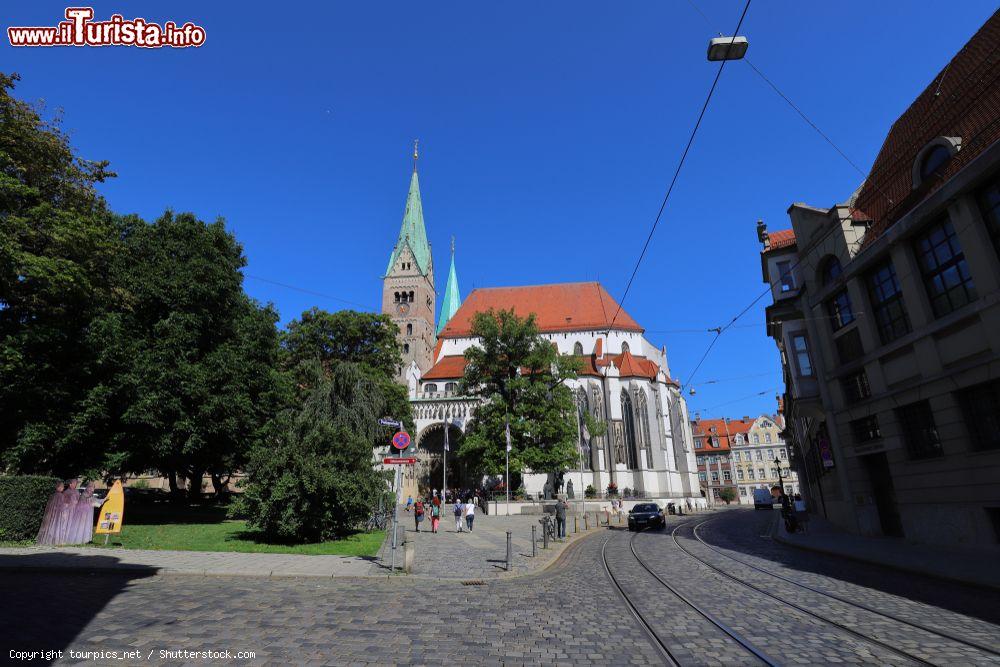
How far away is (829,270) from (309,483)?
65.5ft

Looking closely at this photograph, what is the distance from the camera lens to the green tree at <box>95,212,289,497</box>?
58.3ft

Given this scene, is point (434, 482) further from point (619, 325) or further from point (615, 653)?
point (615, 653)

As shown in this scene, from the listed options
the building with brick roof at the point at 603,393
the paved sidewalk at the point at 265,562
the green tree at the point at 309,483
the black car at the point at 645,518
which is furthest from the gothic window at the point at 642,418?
the green tree at the point at 309,483

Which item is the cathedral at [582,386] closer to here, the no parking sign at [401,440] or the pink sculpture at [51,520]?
the pink sculpture at [51,520]

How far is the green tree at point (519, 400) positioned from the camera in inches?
1373

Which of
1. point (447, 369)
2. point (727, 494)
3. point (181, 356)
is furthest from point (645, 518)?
point (727, 494)

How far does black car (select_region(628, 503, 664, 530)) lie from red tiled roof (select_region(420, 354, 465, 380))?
104 ft

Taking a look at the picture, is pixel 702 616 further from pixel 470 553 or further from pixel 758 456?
pixel 758 456

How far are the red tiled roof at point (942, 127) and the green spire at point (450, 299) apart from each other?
71910mm

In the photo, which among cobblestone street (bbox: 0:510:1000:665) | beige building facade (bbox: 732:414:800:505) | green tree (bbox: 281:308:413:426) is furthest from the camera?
beige building facade (bbox: 732:414:800:505)

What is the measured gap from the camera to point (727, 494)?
251 feet

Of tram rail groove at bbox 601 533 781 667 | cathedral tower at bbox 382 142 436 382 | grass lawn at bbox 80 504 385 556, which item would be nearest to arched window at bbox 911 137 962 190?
tram rail groove at bbox 601 533 781 667

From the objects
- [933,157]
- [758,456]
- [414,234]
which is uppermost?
[414,234]

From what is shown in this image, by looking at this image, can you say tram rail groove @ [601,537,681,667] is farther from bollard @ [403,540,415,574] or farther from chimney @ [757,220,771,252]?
chimney @ [757,220,771,252]
